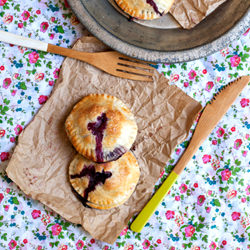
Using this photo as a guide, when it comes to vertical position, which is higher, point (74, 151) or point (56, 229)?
point (74, 151)

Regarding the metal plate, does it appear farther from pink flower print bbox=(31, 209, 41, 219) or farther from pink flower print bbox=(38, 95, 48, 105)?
pink flower print bbox=(31, 209, 41, 219)

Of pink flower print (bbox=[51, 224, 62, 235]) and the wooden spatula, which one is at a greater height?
the wooden spatula

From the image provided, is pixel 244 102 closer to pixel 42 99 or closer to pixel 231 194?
pixel 231 194

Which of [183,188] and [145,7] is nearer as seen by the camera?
[145,7]

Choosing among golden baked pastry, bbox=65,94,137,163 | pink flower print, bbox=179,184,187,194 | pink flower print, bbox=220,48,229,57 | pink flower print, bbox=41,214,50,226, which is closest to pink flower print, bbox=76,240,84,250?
pink flower print, bbox=41,214,50,226

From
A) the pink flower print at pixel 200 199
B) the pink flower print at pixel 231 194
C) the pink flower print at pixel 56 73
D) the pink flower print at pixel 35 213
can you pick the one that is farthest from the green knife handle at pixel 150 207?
the pink flower print at pixel 56 73

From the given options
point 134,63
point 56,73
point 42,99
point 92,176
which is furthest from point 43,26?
point 92,176

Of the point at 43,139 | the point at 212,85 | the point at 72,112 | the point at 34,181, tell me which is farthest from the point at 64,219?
the point at 212,85
